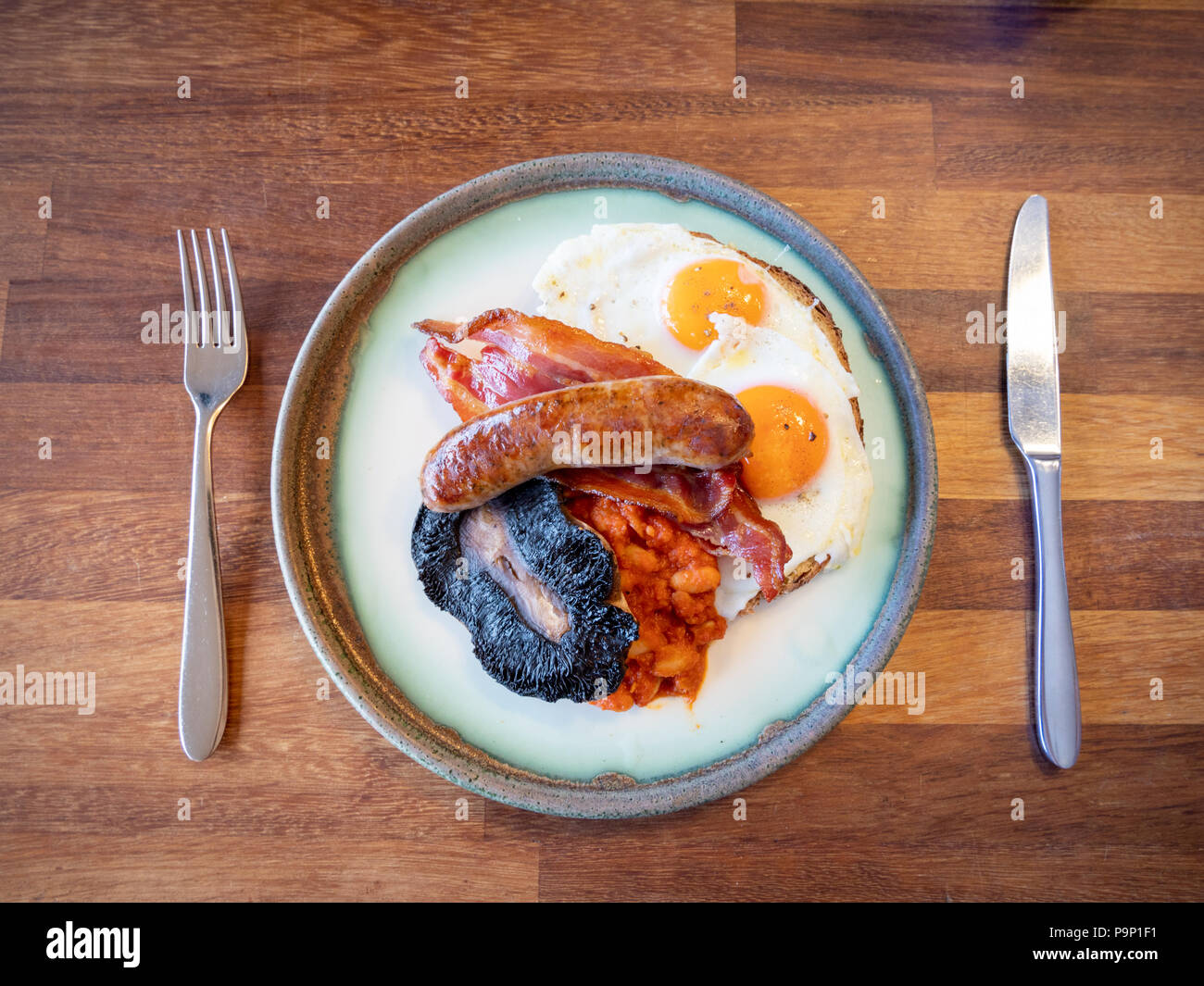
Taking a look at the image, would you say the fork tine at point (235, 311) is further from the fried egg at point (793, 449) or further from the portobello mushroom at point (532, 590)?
the fried egg at point (793, 449)

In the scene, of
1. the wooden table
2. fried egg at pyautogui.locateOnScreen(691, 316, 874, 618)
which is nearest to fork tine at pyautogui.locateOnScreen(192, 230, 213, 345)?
the wooden table

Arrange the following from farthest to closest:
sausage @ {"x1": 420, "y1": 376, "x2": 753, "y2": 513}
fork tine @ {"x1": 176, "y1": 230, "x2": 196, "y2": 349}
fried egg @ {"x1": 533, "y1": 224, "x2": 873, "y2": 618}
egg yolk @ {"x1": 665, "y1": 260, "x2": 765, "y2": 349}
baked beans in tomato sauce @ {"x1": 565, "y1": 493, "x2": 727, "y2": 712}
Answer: fork tine @ {"x1": 176, "y1": 230, "x2": 196, "y2": 349} → egg yolk @ {"x1": 665, "y1": 260, "x2": 765, "y2": 349} → fried egg @ {"x1": 533, "y1": 224, "x2": 873, "y2": 618} → baked beans in tomato sauce @ {"x1": 565, "y1": 493, "x2": 727, "y2": 712} → sausage @ {"x1": 420, "y1": 376, "x2": 753, "y2": 513}

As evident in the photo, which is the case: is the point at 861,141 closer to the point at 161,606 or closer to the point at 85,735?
the point at 161,606

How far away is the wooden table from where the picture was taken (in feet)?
8.72

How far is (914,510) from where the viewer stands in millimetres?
2691

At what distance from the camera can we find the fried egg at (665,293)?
267 centimetres

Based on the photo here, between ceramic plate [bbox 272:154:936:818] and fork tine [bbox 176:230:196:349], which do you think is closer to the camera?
ceramic plate [bbox 272:154:936:818]

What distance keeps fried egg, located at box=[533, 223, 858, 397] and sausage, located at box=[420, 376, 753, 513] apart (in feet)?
1.60

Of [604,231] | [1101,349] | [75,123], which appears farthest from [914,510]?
[75,123]

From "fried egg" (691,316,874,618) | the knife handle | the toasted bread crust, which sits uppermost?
the toasted bread crust

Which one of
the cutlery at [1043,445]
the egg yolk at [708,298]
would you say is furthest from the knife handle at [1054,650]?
the egg yolk at [708,298]

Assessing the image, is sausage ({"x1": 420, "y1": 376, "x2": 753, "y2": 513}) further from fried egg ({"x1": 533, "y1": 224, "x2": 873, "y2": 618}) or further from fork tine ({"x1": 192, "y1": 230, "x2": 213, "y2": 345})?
fork tine ({"x1": 192, "y1": 230, "x2": 213, "y2": 345})

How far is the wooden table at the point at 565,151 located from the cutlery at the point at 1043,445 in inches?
3.0

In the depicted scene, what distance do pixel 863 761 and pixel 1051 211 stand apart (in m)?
2.38
